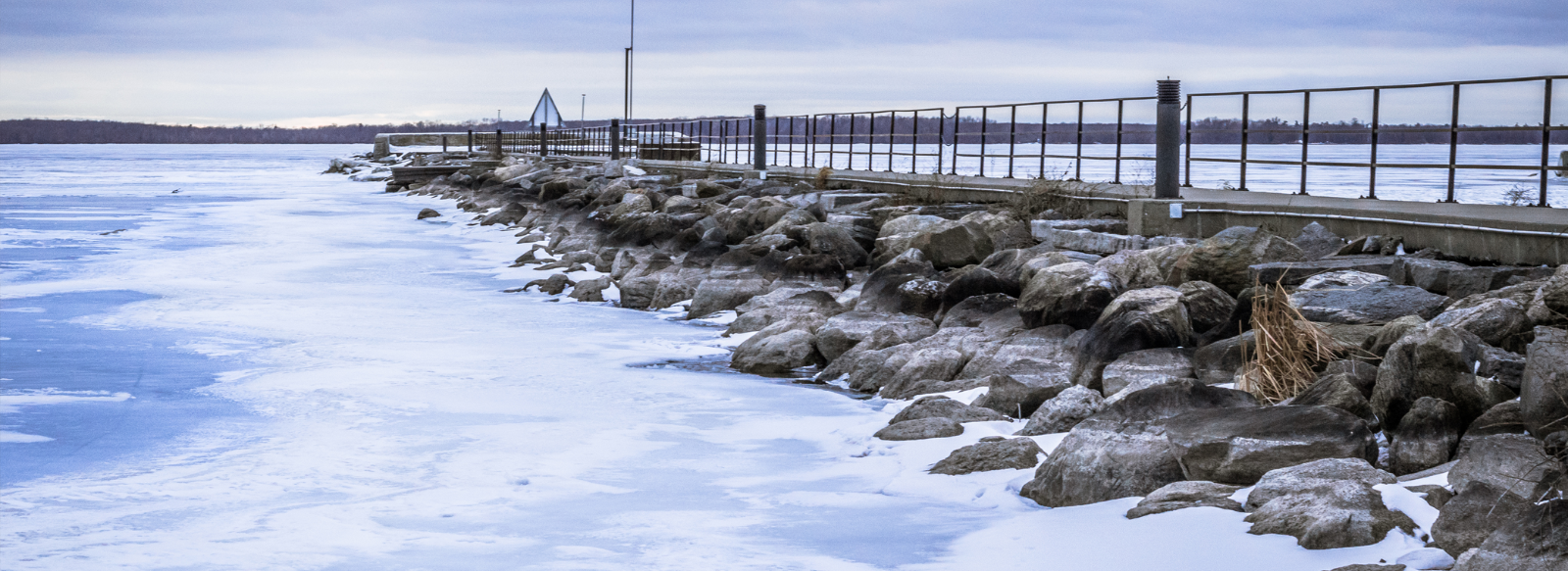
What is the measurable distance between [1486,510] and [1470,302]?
8.95 ft

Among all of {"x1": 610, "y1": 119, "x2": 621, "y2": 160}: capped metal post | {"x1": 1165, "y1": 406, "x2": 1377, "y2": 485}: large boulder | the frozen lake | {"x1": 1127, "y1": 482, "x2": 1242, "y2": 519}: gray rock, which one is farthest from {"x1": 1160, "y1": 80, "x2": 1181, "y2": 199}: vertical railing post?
{"x1": 610, "y1": 119, "x2": 621, "y2": 160}: capped metal post

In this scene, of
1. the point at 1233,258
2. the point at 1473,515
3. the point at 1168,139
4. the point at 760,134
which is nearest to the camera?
the point at 1473,515

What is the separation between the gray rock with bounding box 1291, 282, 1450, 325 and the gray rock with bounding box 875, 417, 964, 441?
6.47 ft

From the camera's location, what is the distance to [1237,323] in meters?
7.60

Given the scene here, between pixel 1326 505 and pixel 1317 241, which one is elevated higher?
pixel 1317 241

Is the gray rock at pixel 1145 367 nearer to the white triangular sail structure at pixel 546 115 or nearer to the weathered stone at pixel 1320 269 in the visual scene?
the weathered stone at pixel 1320 269

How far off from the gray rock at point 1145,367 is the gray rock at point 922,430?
1002mm

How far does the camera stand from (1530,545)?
398 centimetres

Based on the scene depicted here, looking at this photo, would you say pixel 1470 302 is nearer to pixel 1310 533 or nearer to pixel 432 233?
pixel 1310 533

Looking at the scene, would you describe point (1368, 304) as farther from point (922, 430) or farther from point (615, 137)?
point (615, 137)

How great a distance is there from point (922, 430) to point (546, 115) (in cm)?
4679

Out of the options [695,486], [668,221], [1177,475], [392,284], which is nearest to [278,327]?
[392,284]

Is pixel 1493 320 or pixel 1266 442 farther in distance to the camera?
pixel 1493 320

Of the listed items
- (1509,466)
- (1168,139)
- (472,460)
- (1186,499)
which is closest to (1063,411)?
(1186,499)
